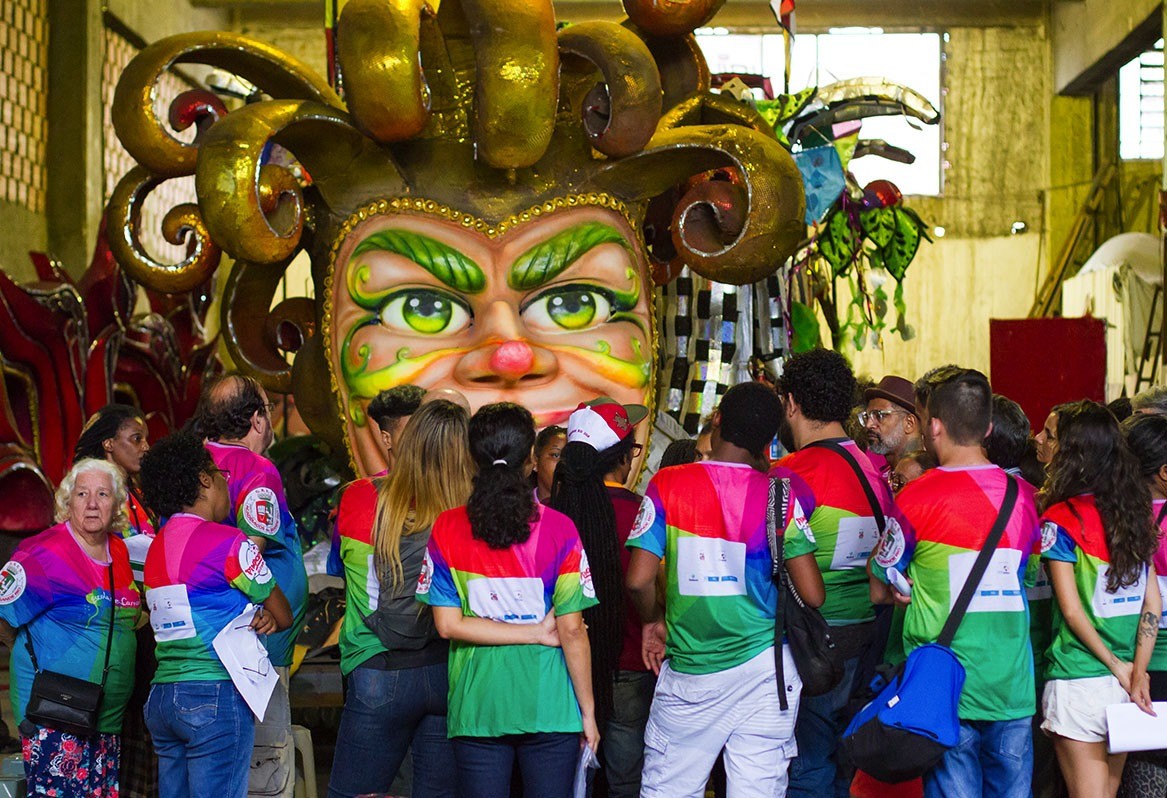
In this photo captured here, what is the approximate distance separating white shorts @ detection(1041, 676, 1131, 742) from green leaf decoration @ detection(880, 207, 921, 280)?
4.69 m

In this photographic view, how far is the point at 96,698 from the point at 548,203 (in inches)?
114

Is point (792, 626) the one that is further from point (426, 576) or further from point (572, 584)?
point (426, 576)

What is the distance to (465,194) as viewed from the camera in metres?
6.02

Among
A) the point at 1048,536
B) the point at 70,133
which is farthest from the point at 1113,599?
the point at 70,133

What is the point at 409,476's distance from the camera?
374 centimetres

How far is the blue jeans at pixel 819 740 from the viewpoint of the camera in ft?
14.1

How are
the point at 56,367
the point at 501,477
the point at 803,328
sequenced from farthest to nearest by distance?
the point at 56,367
the point at 803,328
the point at 501,477

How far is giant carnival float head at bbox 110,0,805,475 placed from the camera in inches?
219

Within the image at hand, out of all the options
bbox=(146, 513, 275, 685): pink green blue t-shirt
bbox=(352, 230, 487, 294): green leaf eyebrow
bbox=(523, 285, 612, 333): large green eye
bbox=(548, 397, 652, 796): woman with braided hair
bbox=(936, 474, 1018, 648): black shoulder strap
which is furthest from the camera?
bbox=(523, 285, 612, 333): large green eye

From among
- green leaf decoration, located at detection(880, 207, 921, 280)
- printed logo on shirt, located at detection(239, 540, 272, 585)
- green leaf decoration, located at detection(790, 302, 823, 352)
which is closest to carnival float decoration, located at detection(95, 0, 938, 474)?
green leaf decoration, located at detection(790, 302, 823, 352)

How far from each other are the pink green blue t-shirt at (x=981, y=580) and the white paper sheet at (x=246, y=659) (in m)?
1.65

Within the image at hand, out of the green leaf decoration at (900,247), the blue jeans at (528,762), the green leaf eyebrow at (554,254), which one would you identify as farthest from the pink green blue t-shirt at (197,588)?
the green leaf decoration at (900,247)

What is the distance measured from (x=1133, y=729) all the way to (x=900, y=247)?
16.1ft

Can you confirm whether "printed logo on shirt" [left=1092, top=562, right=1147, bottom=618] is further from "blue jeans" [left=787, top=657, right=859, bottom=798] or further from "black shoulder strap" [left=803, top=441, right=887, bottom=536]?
"blue jeans" [left=787, top=657, right=859, bottom=798]
